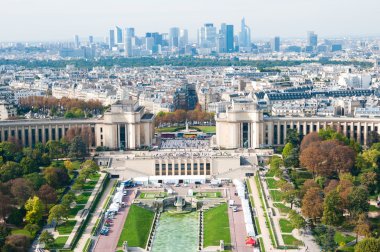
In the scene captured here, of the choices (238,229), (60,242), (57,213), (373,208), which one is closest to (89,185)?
(57,213)

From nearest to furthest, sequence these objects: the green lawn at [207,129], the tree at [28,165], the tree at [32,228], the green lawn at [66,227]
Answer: the tree at [32,228] < the green lawn at [66,227] < the tree at [28,165] < the green lawn at [207,129]

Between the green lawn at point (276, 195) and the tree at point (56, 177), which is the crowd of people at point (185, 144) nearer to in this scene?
the tree at point (56, 177)

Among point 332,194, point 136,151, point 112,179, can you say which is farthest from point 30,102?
point 332,194

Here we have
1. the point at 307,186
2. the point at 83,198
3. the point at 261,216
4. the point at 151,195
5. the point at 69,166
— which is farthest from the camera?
the point at 69,166

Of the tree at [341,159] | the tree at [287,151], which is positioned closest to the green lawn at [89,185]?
the tree at [287,151]

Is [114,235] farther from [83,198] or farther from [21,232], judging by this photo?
[83,198]

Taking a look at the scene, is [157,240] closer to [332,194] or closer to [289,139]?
[332,194]

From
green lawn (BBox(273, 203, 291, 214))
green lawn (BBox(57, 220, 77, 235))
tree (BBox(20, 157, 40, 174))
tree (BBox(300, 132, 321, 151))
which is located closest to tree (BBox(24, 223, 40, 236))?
green lawn (BBox(57, 220, 77, 235))
